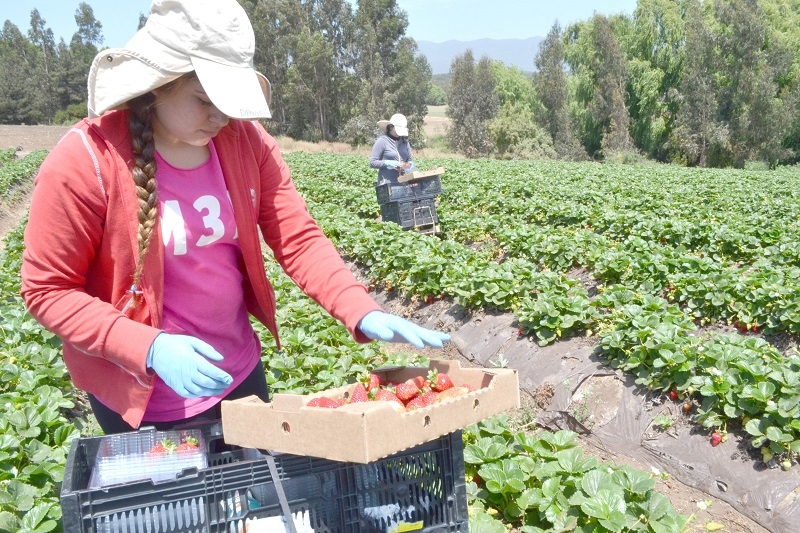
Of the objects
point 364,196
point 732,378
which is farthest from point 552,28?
point 732,378

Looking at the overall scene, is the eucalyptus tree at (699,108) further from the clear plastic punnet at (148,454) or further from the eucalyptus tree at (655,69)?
the clear plastic punnet at (148,454)

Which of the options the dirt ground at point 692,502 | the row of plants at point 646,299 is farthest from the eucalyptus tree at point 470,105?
the dirt ground at point 692,502

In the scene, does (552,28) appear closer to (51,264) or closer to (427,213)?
(427,213)

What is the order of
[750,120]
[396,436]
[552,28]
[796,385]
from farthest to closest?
[552,28]
[750,120]
[796,385]
[396,436]

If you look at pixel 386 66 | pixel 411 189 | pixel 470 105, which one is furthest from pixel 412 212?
pixel 386 66

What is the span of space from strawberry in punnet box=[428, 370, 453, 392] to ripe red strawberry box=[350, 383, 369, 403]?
0.58 feet

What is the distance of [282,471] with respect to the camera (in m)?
1.70

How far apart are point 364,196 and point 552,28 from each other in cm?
5222

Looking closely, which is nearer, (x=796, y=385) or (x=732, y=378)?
(x=796, y=385)

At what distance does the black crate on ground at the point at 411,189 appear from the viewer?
9.94 meters

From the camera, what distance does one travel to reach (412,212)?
1008 cm

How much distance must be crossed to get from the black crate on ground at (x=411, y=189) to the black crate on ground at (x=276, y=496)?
8154 millimetres

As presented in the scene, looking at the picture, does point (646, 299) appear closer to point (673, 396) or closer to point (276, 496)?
point (673, 396)

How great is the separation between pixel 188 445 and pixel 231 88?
0.92 metres
